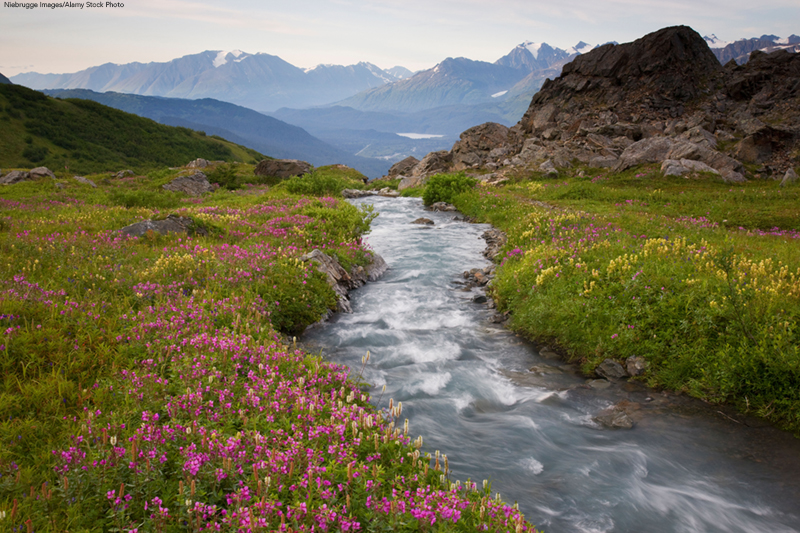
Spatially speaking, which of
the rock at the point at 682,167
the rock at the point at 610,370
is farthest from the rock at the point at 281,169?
the rock at the point at 610,370

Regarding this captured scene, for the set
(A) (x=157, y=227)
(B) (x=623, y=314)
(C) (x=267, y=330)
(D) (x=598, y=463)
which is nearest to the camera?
(D) (x=598, y=463)

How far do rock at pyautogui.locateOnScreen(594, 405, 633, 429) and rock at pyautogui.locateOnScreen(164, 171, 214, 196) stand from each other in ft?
104

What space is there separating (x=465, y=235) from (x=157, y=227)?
48.5 feet

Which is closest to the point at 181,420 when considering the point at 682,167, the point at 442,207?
the point at 442,207

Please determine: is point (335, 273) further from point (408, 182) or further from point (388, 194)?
point (408, 182)

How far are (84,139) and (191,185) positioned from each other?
368ft

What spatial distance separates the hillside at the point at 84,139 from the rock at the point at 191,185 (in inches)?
2804

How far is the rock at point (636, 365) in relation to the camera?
27.9 feet

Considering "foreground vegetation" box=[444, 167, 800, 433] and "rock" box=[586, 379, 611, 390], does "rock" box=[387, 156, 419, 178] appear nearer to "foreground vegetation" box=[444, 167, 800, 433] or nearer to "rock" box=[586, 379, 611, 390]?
"foreground vegetation" box=[444, 167, 800, 433]

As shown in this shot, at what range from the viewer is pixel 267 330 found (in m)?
8.55

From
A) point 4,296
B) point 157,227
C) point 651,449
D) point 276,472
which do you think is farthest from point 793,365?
point 157,227

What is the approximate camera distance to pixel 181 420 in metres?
4.82

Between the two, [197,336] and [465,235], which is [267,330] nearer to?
[197,336]

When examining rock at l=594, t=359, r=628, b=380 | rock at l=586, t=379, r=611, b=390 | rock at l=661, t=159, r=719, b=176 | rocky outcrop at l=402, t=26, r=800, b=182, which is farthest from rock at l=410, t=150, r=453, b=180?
rock at l=586, t=379, r=611, b=390
